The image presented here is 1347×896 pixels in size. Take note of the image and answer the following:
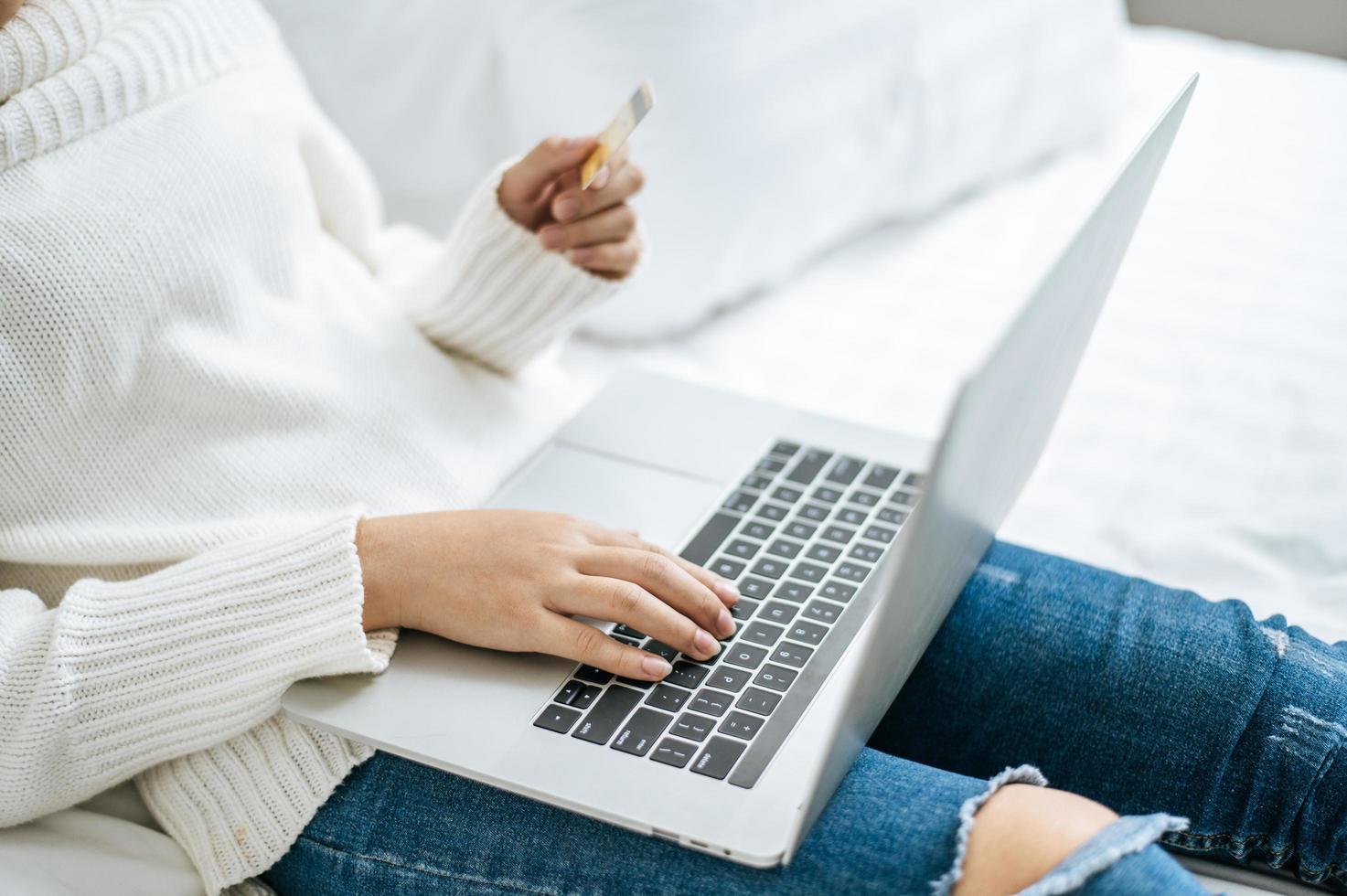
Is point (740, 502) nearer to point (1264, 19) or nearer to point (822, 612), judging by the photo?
point (822, 612)

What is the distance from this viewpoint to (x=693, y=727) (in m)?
0.66

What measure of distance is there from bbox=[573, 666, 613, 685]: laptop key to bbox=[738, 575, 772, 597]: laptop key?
118 millimetres

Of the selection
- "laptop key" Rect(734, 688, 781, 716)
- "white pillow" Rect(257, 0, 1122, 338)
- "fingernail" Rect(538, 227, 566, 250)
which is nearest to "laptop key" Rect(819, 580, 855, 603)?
"laptop key" Rect(734, 688, 781, 716)

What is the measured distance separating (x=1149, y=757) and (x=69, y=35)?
81cm

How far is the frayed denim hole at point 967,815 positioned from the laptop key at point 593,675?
0.66ft

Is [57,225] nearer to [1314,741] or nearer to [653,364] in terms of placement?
[653,364]

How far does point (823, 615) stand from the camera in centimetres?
76

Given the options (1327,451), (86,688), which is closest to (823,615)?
(86,688)

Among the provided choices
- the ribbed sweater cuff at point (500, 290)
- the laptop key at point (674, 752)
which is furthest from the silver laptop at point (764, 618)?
the ribbed sweater cuff at point (500, 290)

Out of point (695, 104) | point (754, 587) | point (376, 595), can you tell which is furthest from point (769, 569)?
point (695, 104)

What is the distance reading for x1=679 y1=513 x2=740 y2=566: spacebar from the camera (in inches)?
32.2

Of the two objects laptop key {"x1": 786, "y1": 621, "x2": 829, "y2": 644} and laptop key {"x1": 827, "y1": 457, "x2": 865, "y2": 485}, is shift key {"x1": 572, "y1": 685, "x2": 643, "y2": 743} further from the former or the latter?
laptop key {"x1": 827, "y1": 457, "x2": 865, "y2": 485}

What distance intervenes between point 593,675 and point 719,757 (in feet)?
0.31

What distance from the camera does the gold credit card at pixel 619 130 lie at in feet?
2.50
